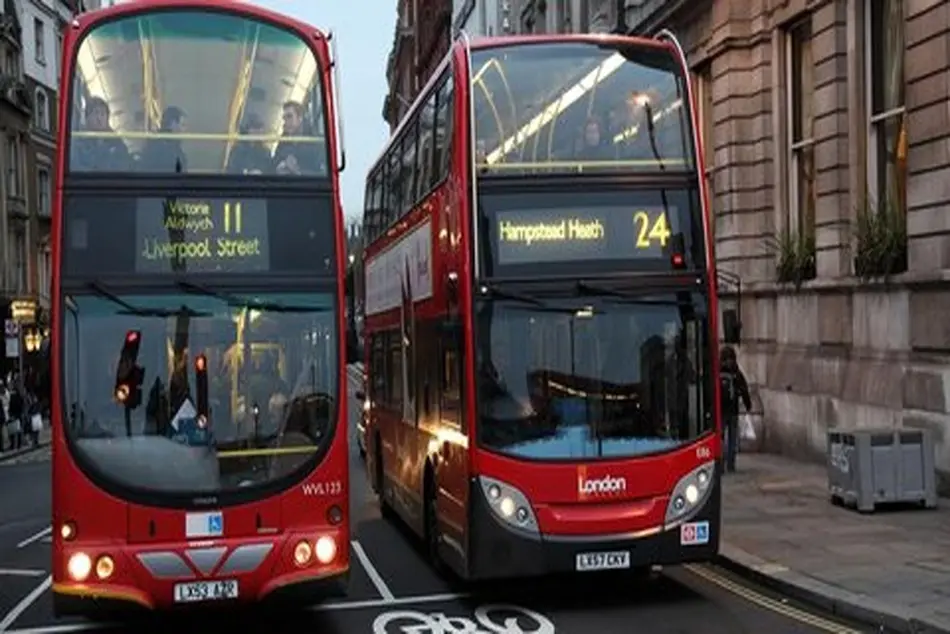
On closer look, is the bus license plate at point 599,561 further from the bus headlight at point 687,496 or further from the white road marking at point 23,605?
the white road marking at point 23,605

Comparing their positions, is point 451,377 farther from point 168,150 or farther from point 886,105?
point 886,105

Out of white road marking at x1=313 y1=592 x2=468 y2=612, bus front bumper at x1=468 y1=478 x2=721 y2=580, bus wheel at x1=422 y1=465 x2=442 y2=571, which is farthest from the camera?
bus wheel at x1=422 y1=465 x2=442 y2=571


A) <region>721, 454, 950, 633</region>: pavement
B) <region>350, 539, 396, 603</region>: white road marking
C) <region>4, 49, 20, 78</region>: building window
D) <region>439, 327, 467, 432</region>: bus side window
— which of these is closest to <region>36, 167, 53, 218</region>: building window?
<region>4, 49, 20, 78</region>: building window

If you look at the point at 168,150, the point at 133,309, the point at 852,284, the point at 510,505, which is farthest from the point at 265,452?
the point at 852,284

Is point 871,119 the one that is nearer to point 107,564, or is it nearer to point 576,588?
point 576,588

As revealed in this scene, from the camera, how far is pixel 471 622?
30.8ft

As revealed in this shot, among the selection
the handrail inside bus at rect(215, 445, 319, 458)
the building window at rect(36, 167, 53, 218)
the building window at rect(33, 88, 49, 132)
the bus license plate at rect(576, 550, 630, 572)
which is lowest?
the bus license plate at rect(576, 550, 630, 572)

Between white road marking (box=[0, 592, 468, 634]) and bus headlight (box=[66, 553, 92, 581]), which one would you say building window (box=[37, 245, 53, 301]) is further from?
bus headlight (box=[66, 553, 92, 581])

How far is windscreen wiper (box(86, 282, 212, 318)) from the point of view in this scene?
26.8 ft

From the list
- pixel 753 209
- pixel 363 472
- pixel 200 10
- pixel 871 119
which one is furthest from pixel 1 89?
pixel 200 10

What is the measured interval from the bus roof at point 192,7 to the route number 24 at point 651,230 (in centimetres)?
298

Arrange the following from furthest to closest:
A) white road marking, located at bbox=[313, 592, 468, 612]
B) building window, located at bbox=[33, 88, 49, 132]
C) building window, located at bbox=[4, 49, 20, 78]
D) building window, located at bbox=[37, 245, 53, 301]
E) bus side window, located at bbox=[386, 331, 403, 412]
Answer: building window, located at bbox=[33, 88, 49, 132]
building window, located at bbox=[37, 245, 53, 301]
building window, located at bbox=[4, 49, 20, 78]
bus side window, located at bbox=[386, 331, 403, 412]
white road marking, located at bbox=[313, 592, 468, 612]

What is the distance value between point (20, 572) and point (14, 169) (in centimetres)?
4097

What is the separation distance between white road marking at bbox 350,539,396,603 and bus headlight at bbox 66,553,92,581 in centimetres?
310
